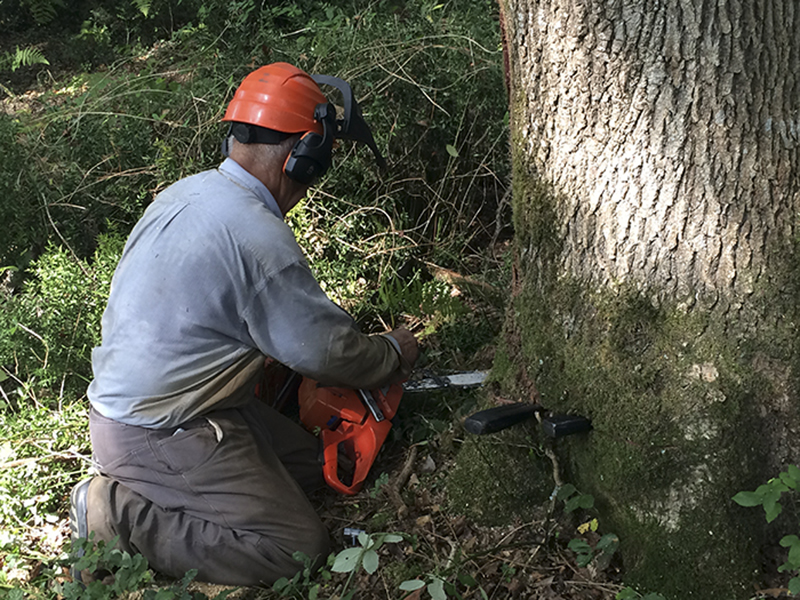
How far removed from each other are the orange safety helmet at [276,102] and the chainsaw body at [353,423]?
123 centimetres

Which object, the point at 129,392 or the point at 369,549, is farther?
the point at 129,392

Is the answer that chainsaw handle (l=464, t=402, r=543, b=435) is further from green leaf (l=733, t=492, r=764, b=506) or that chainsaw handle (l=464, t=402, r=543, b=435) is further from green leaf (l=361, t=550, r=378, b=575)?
green leaf (l=733, t=492, r=764, b=506)

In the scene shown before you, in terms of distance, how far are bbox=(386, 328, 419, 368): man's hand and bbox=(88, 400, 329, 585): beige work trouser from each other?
78cm

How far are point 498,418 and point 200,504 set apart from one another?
1307 millimetres

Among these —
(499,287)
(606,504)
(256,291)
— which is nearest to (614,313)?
(606,504)

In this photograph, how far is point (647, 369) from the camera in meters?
2.23

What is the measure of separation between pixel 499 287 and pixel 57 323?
7.85ft

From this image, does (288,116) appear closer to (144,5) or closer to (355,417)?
(355,417)

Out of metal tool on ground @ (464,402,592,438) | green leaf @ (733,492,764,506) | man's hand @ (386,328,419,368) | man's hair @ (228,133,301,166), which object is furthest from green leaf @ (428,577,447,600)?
man's hair @ (228,133,301,166)

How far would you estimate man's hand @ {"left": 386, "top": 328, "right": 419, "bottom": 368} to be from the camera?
3164 millimetres

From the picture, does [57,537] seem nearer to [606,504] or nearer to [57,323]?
[57,323]

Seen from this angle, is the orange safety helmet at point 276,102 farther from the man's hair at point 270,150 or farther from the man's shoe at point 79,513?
the man's shoe at point 79,513

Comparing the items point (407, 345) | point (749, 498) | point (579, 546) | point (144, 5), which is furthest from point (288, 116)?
point (144, 5)

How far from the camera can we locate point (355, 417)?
3.25m
